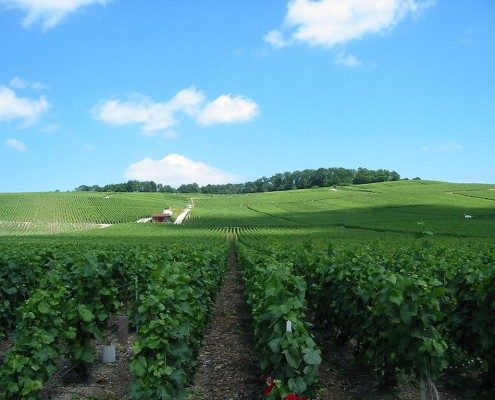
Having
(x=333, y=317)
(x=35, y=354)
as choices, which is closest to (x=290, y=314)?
(x=35, y=354)

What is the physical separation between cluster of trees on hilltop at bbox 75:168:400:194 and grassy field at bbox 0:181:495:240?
38.0 m

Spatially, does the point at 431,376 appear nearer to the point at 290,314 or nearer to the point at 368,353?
the point at 368,353

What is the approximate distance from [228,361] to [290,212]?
8077 centimetres

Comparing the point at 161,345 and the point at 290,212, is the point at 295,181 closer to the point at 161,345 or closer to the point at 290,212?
the point at 290,212

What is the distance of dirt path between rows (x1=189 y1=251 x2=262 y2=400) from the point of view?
319 inches

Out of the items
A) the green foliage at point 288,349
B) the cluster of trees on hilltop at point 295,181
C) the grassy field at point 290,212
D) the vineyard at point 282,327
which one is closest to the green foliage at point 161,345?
the vineyard at point 282,327

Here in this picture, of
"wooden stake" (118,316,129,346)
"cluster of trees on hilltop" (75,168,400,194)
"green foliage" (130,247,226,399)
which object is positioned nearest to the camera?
"green foliage" (130,247,226,399)

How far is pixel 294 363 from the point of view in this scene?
5.37m

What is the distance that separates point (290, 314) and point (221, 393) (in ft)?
10.0

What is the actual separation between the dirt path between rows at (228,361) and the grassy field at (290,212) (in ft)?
125

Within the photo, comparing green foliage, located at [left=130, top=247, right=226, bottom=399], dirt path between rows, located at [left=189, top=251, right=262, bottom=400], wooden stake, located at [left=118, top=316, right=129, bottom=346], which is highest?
green foliage, located at [left=130, top=247, right=226, bottom=399]


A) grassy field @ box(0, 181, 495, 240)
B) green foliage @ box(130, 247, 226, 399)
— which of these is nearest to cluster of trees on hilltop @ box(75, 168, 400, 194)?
grassy field @ box(0, 181, 495, 240)

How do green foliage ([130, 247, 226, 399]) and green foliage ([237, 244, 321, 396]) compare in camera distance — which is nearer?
green foliage ([237, 244, 321, 396])

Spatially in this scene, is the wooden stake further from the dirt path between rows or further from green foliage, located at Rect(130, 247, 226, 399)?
green foliage, located at Rect(130, 247, 226, 399)
